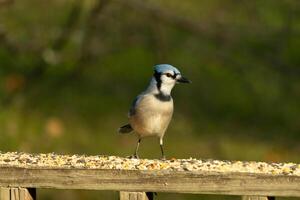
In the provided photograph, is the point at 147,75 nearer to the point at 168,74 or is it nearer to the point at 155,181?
the point at 168,74

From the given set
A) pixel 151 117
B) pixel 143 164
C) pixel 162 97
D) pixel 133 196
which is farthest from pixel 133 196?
pixel 162 97

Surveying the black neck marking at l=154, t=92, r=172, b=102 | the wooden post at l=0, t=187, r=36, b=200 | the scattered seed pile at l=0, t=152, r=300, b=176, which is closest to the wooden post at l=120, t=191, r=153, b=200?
the scattered seed pile at l=0, t=152, r=300, b=176

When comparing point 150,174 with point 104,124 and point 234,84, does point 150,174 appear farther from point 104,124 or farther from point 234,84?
point 234,84

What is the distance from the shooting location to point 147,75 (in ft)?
49.8

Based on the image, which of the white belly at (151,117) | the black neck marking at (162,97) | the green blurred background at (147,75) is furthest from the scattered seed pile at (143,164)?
the green blurred background at (147,75)

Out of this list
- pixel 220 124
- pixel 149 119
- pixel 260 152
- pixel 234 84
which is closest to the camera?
pixel 149 119

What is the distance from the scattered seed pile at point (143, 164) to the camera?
4.46 meters

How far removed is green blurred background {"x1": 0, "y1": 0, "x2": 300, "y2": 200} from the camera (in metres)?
9.30

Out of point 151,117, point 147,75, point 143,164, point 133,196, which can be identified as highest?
point 147,75

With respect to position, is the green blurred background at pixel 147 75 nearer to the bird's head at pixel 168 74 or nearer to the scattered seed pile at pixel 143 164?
the bird's head at pixel 168 74

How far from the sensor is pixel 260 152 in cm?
1259

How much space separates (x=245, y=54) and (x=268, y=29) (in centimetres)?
49

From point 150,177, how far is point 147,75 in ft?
35.7

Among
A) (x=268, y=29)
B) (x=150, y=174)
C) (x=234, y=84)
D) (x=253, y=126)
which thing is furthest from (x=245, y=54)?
(x=150, y=174)
